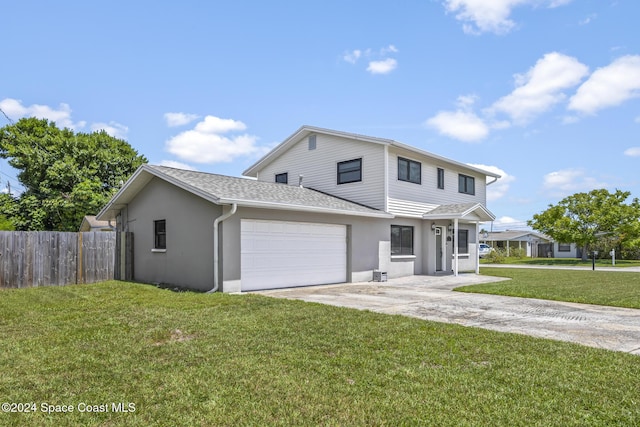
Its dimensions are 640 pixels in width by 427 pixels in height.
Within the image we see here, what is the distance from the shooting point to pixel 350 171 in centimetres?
1627

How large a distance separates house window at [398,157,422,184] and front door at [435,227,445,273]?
279 centimetres

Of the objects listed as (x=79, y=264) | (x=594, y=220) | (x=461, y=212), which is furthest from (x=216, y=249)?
(x=594, y=220)

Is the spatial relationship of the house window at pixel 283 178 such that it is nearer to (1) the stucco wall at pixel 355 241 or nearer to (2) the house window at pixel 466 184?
(1) the stucco wall at pixel 355 241

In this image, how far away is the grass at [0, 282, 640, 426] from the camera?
327 cm

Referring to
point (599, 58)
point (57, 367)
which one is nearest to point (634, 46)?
point (599, 58)

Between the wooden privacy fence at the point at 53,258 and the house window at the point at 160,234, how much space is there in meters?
1.59

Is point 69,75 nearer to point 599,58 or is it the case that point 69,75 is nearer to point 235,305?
point 235,305

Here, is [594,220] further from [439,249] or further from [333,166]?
[333,166]

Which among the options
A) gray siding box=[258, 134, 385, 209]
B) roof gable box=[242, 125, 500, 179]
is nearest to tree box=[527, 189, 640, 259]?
roof gable box=[242, 125, 500, 179]

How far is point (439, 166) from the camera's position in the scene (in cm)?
1814

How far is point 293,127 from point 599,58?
36.5ft

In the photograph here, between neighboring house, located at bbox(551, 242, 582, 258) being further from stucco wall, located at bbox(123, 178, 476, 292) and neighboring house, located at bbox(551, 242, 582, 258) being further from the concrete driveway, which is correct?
the concrete driveway

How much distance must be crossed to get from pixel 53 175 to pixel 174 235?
2094cm

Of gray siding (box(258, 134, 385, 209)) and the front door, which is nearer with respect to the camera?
gray siding (box(258, 134, 385, 209))
